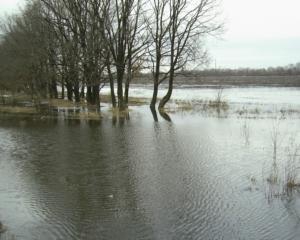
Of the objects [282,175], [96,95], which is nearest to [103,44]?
[96,95]

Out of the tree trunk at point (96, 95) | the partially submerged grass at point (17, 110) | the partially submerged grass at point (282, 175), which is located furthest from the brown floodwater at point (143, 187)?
the tree trunk at point (96, 95)

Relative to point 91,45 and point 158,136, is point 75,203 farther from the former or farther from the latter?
point 91,45

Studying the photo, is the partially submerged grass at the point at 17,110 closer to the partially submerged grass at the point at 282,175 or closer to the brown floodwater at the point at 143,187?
the brown floodwater at the point at 143,187

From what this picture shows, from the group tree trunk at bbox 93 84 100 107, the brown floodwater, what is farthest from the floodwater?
tree trunk at bbox 93 84 100 107

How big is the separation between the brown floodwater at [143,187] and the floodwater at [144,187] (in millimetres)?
20

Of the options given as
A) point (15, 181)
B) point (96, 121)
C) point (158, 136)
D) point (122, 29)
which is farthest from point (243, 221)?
point (122, 29)

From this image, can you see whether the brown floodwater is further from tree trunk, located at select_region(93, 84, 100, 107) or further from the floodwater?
tree trunk, located at select_region(93, 84, 100, 107)

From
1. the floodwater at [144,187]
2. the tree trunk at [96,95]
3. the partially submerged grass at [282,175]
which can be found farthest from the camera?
the tree trunk at [96,95]

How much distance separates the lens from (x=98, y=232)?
793cm

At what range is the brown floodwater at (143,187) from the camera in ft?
26.8

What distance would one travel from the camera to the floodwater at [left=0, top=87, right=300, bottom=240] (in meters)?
8.17

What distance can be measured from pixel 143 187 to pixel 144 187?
0.08 feet

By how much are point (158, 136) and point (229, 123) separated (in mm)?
6663

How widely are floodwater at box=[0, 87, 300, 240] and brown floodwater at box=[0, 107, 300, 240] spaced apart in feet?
0.07
